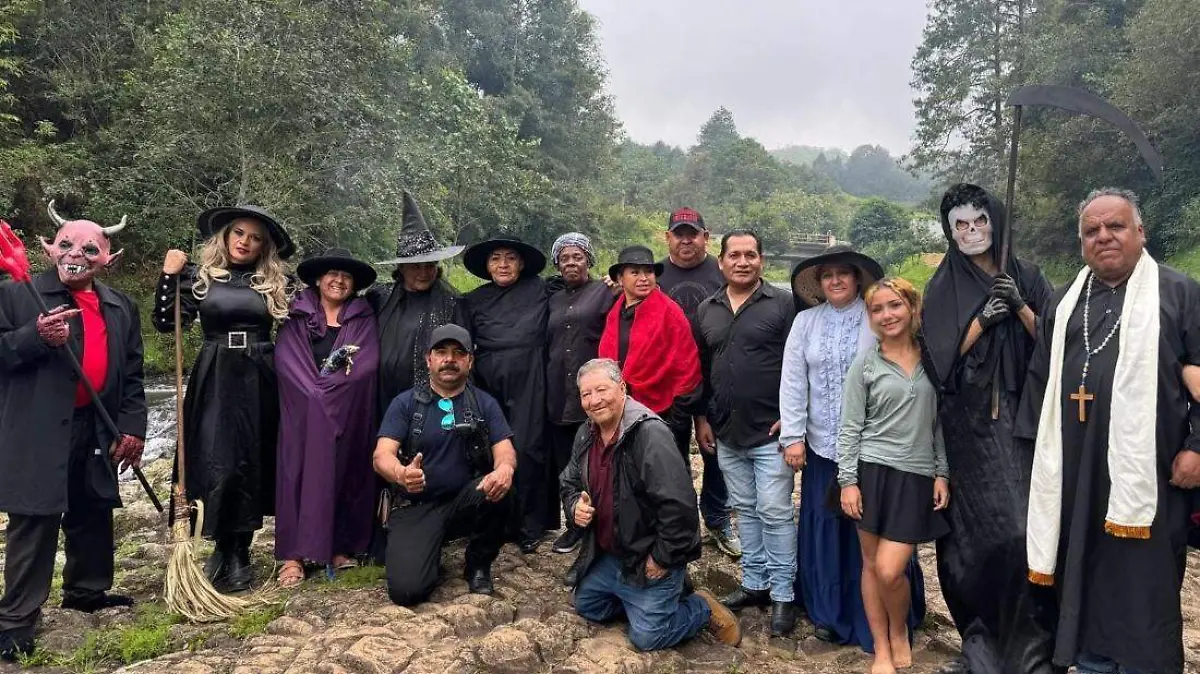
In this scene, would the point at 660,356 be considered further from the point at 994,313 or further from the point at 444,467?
the point at 994,313

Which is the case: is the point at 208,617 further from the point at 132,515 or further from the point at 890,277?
the point at 890,277

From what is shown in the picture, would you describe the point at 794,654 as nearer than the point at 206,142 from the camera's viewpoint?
Yes

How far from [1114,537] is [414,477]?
122 inches

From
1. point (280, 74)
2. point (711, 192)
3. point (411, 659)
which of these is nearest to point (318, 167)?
point (280, 74)

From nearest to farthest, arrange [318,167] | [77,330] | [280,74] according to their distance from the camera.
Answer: [77,330]
[280,74]
[318,167]

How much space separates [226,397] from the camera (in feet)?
14.0

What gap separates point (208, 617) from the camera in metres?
3.88

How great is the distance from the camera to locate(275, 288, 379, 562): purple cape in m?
4.30

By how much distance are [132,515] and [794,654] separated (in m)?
5.61

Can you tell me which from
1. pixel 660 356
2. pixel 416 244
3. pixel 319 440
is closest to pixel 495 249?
pixel 416 244

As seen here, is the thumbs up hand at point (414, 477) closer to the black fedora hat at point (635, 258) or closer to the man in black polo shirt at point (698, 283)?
the black fedora hat at point (635, 258)

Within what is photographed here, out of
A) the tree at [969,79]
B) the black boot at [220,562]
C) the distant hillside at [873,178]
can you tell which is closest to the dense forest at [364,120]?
the tree at [969,79]

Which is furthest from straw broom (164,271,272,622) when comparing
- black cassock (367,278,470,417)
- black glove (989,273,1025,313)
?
black glove (989,273,1025,313)

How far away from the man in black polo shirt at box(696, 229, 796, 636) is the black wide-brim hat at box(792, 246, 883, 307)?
0.19 metres
